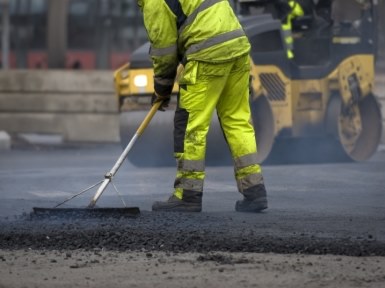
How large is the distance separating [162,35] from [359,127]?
6.98m

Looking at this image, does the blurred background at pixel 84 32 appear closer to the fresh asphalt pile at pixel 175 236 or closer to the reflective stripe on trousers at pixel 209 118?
the reflective stripe on trousers at pixel 209 118

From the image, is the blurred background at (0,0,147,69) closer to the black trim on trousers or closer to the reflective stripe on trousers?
the reflective stripe on trousers

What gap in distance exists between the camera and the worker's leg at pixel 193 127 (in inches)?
325

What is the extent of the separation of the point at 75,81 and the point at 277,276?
13519 mm

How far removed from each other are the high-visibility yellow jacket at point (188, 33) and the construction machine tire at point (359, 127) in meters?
6.04

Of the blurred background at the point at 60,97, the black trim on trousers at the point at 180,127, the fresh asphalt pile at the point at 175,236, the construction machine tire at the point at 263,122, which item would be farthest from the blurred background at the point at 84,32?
the fresh asphalt pile at the point at 175,236

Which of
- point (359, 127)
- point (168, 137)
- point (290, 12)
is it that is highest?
point (290, 12)

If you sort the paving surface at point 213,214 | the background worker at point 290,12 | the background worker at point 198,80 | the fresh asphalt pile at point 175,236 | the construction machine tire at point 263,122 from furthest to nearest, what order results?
the background worker at point 290,12
the construction machine tire at point 263,122
the background worker at point 198,80
the paving surface at point 213,214
the fresh asphalt pile at point 175,236

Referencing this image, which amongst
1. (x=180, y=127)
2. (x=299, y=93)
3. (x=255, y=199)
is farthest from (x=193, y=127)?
(x=299, y=93)

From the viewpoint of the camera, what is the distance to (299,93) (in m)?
13.9

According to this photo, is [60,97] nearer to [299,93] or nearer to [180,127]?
[299,93]

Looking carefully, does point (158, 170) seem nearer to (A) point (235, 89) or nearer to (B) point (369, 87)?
(B) point (369, 87)

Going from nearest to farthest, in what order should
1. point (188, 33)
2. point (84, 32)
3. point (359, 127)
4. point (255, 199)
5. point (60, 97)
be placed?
point (188, 33) → point (255, 199) → point (359, 127) → point (60, 97) → point (84, 32)

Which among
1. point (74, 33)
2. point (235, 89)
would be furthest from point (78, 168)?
point (74, 33)
